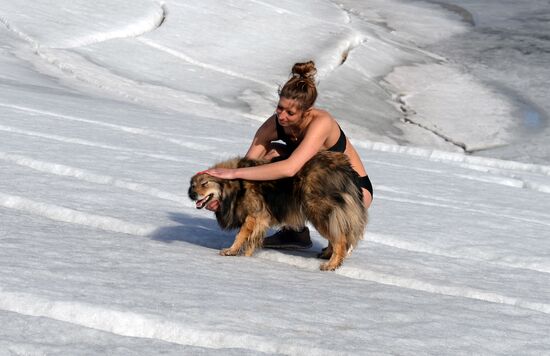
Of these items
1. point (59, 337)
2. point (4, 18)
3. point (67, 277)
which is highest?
point (59, 337)

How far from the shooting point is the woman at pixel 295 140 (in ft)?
14.4

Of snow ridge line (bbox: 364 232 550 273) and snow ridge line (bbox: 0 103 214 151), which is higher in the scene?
snow ridge line (bbox: 364 232 550 273)

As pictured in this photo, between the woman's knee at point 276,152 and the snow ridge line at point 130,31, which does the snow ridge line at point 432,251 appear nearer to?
the woman's knee at point 276,152

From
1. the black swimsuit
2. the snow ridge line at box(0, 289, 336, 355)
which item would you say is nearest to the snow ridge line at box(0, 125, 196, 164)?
the black swimsuit

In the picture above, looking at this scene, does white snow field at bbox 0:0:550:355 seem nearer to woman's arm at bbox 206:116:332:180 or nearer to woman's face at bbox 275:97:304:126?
woman's arm at bbox 206:116:332:180

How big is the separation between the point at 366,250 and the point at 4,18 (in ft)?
36.5

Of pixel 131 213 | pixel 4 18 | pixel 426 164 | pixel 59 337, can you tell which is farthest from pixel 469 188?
pixel 4 18

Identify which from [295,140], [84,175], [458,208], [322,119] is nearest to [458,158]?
[458,208]

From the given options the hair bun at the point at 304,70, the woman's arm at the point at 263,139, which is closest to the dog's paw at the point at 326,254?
the woman's arm at the point at 263,139

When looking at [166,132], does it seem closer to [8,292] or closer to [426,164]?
[426,164]

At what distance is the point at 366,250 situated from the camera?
16.5 ft

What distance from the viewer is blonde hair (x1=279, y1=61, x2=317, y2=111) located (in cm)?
440

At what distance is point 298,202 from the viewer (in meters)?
4.40

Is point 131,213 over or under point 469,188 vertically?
over
